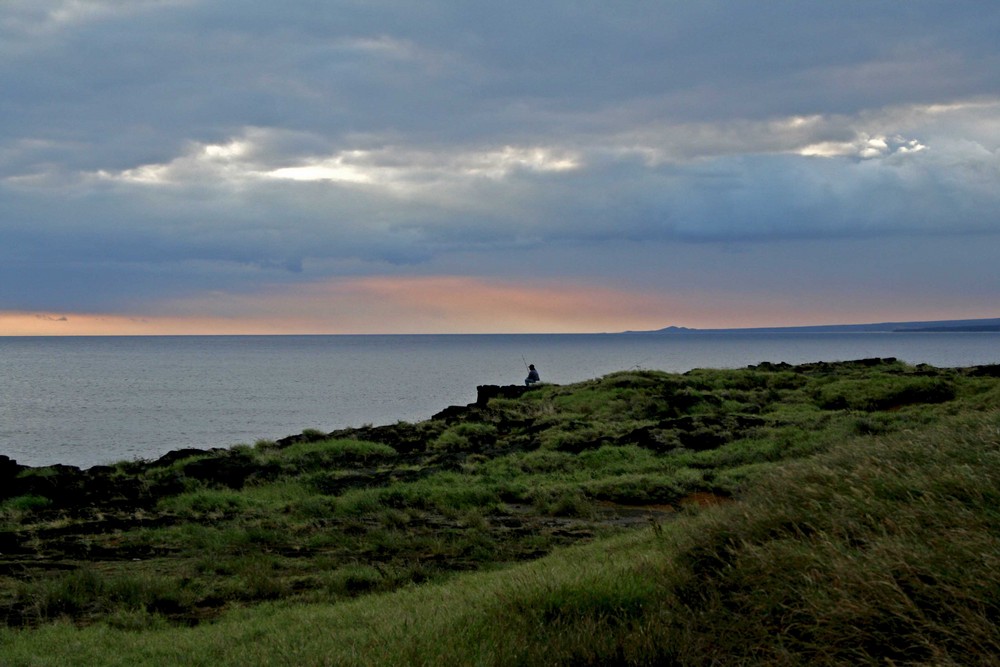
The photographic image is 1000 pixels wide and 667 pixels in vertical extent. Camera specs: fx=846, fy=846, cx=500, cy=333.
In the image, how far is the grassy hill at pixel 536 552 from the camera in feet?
21.1

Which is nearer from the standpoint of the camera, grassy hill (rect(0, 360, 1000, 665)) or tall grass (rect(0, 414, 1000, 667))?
tall grass (rect(0, 414, 1000, 667))

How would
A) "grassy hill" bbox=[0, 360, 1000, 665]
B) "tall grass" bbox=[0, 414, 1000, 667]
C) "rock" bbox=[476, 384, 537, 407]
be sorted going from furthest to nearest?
"rock" bbox=[476, 384, 537, 407]
"grassy hill" bbox=[0, 360, 1000, 665]
"tall grass" bbox=[0, 414, 1000, 667]

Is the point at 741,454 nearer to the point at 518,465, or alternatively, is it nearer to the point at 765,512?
the point at 518,465

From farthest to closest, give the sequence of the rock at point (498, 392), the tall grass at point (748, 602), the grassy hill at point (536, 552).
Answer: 1. the rock at point (498, 392)
2. the grassy hill at point (536, 552)
3. the tall grass at point (748, 602)

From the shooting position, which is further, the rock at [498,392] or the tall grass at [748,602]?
the rock at [498,392]

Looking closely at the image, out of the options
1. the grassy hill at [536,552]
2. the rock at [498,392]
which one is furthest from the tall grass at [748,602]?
the rock at [498,392]

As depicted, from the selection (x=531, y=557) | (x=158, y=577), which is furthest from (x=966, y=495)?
(x=158, y=577)

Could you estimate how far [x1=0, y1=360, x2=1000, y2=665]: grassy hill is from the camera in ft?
21.1

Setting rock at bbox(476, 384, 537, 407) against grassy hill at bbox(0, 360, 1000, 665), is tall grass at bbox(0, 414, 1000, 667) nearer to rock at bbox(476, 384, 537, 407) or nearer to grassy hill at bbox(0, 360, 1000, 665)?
grassy hill at bbox(0, 360, 1000, 665)

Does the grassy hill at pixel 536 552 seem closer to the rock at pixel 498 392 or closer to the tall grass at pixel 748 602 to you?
the tall grass at pixel 748 602

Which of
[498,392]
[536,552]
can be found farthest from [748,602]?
Answer: [498,392]

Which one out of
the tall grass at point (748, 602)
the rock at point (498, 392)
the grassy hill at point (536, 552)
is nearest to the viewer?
the tall grass at point (748, 602)

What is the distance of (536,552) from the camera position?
13.5m

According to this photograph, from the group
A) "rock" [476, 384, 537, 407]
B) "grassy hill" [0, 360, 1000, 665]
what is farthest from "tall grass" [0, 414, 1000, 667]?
"rock" [476, 384, 537, 407]
